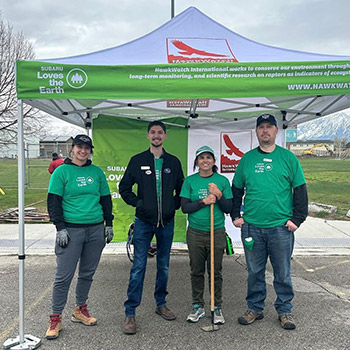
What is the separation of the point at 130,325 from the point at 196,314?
0.71 metres

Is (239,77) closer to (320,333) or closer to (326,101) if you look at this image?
(326,101)

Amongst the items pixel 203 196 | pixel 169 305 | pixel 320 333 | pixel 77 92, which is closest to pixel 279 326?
pixel 320 333

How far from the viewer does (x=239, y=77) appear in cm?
312

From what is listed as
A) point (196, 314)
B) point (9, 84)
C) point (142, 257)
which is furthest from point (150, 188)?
point (9, 84)

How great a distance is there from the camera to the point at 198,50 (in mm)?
4062

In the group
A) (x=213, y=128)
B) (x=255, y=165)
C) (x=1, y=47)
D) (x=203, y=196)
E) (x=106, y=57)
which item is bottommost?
(x=203, y=196)

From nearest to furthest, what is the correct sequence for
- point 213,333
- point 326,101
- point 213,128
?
point 213,333 → point 326,101 → point 213,128

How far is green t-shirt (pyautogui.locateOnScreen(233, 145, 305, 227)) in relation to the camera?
328 centimetres

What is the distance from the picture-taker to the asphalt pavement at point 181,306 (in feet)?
10.5

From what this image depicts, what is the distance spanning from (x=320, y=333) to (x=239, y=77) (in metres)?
2.69

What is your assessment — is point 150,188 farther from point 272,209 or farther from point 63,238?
point 272,209

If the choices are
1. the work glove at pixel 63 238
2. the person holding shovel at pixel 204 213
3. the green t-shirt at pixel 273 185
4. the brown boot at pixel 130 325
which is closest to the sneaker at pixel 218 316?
the person holding shovel at pixel 204 213

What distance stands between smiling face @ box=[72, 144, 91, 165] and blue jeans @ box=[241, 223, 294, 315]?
5.90ft

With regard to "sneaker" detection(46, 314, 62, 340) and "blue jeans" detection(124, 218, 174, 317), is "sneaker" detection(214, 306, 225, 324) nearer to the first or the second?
"blue jeans" detection(124, 218, 174, 317)
